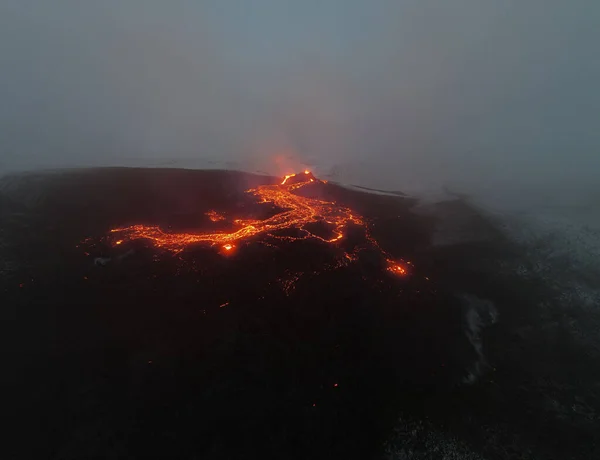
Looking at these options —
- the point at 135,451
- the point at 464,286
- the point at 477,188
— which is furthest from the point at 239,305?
the point at 477,188

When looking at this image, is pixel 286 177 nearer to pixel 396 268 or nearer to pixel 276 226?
pixel 276 226

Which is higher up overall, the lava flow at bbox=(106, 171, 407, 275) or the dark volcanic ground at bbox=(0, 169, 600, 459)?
the lava flow at bbox=(106, 171, 407, 275)

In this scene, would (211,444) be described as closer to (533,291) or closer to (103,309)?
(103,309)

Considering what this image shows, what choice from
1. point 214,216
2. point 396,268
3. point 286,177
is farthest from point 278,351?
point 286,177

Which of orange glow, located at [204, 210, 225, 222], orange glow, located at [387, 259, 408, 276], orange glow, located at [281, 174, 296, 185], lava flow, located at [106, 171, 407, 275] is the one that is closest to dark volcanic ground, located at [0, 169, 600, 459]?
orange glow, located at [387, 259, 408, 276]

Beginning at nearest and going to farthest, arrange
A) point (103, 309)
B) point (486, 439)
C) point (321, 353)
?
point (486, 439) < point (321, 353) < point (103, 309)

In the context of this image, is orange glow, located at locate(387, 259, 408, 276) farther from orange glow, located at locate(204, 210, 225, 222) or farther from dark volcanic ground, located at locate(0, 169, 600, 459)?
orange glow, located at locate(204, 210, 225, 222)

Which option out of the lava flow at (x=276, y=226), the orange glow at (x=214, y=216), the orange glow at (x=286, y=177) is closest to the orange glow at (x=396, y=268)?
the lava flow at (x=276, y=226)

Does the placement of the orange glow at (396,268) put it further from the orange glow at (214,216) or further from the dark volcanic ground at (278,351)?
the orange glow at (214,216)
